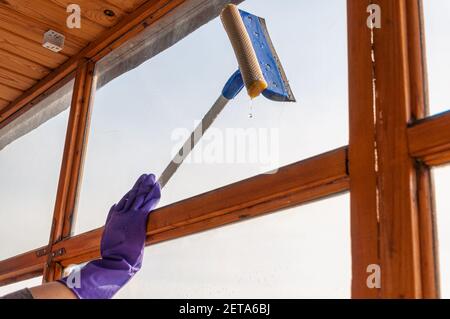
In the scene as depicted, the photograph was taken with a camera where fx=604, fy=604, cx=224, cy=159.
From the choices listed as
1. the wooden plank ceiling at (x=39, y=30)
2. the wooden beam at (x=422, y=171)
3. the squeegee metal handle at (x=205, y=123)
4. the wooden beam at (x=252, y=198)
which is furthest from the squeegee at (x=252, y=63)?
the wooden plank ceiling at (x=39, y=30)

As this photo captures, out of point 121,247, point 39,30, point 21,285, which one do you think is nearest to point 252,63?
point 121,247

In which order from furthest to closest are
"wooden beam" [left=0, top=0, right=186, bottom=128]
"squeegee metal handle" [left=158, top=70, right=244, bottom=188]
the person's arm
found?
"wooden beam" [left=0, top=0, right=186, bottom=128], "squeegee metal handle" [left=158, top=70, right=244, bottom=188], the person's arm

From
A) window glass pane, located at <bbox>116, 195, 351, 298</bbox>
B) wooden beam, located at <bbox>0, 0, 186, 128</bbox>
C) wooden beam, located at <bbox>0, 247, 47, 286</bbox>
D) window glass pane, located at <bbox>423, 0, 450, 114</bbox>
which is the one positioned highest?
wooden beam, located at <bbox>0, 0, 186, 128</bbox>

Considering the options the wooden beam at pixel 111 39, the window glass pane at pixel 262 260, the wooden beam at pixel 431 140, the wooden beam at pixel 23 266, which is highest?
the wooden beam at pixel 111 39

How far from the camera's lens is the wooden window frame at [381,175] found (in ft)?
3.23

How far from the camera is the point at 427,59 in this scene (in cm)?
112

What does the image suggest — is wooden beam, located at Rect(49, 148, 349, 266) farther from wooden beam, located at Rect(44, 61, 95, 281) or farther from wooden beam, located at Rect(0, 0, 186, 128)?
wooden beam, located at Rect(0, 0, 186, 128)

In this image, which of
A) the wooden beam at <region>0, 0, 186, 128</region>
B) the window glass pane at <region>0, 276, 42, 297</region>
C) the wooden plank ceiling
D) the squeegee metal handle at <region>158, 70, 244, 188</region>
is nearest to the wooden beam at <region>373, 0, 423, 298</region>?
the squeegee metal handle at <region>158, 70, 244, 188</region>

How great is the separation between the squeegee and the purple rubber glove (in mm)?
272

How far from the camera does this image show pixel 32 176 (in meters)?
2.44

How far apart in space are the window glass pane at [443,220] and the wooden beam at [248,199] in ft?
0.56

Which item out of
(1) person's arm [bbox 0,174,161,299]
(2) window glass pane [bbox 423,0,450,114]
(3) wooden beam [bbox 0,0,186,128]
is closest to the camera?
(2) window glass pane [bbox 423,0,450,114]

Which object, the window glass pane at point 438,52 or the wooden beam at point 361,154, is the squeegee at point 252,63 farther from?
the window glass pane at point 438,52

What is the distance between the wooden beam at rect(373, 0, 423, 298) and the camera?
0.97 meters
